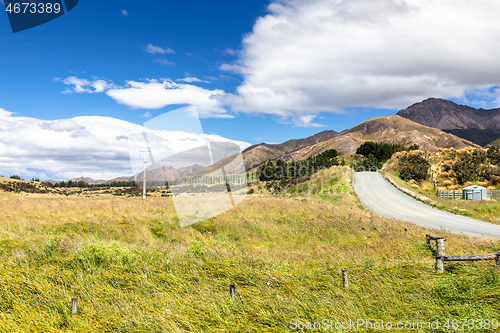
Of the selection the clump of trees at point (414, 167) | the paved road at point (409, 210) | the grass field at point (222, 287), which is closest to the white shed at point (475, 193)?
the paved road at point (409, 210)

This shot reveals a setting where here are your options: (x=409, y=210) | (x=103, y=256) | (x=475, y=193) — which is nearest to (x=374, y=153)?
(x=475, y=193)

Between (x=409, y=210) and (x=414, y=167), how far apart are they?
23.4 m

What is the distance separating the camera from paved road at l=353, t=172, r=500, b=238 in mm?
17473

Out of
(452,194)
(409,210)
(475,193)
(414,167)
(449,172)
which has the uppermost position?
(414,167)

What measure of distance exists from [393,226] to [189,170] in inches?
517

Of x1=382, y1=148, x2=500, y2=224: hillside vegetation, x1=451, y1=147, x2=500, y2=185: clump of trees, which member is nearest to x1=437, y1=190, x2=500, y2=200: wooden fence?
x1=382, y1=148, x2=500, y2=224: hillside vegetation

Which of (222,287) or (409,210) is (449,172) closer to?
(409,210)

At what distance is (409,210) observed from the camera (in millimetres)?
26281

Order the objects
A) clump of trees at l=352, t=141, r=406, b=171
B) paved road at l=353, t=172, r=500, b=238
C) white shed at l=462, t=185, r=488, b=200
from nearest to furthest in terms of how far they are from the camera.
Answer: paved road at l=353, t=172, r=500, b=238, white shed at l=462, t=185, r=488, b=200, clump of trees at l=352, t=141, r=406, b=171

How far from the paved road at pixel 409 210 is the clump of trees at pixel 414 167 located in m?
4.04

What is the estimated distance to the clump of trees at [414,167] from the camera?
44.2 meters

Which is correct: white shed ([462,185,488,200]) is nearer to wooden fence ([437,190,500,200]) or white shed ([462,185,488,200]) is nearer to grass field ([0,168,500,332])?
wooden fence ([437,190,500,200])

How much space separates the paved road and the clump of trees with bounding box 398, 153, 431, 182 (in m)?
4.04

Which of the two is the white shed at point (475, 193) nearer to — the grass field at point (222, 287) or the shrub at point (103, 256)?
the grass field at point (222, 287)
